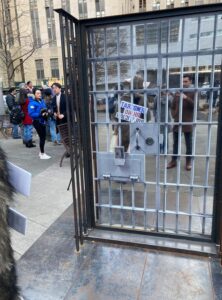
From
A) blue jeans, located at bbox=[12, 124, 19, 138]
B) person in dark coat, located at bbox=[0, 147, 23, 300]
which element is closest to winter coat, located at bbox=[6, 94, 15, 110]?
blue jeans, located at bbox=[12, 124, 19, 138]

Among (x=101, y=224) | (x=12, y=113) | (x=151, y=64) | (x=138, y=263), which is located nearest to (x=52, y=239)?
(x=101, y=224)

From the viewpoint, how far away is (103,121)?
3.06 m

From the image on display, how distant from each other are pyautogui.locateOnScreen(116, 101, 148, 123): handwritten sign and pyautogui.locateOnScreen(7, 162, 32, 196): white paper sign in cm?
160

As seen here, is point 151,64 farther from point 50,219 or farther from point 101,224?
point 50,219

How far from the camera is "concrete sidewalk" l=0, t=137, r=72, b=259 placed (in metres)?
3.42

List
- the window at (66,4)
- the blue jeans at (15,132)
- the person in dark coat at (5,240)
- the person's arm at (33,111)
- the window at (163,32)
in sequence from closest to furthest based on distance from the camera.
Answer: the person in dark coat at (5,240) → the window at (163,32) → the person's arm at (33,111) → the blue jeans at (15,132) → the window at (66,4)

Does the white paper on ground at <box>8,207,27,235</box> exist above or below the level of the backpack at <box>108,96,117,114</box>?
below

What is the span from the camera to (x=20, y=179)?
158 centimetres

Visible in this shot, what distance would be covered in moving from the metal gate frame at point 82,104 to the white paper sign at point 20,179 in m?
1.21

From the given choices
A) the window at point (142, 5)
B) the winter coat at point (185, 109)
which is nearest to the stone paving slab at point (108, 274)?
the winter coat at point (185, 109)

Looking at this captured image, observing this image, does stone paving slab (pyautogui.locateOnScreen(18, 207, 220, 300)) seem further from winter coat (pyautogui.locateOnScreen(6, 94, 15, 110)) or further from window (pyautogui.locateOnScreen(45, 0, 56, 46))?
window (pyautogui.locateOnScreen(45, 0, 56, 46))

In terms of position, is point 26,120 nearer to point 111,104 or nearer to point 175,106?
point 111,104

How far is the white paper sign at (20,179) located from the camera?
156cm

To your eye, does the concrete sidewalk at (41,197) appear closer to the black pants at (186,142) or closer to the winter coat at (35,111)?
the winter coat at (35,111)
